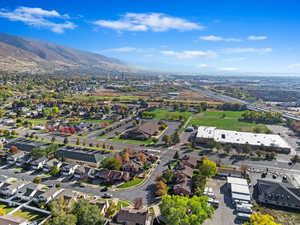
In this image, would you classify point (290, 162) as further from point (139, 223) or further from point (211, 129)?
point (139, 223)

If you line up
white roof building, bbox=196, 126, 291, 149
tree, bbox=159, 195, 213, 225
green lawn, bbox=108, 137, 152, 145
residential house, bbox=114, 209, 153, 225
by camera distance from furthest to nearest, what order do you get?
green lawn, bbox=108, 137, 152, 145 < white roof building, bbox=196, 126, 291, 149 < residential house, bbox=114, 209, 153, 225 < tree, bbox=159, 195, 213, 225

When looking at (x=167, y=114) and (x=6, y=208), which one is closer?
(x=6, y=208)

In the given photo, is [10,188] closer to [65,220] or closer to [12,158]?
[12,158]

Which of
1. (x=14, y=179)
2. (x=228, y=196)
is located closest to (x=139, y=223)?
(x=228, y=196)

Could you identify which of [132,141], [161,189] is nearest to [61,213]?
[161,189]

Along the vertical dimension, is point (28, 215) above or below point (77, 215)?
below

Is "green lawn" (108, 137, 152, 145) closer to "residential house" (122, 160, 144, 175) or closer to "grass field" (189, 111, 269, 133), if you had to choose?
"residential house" (122, 160, 144, 175)

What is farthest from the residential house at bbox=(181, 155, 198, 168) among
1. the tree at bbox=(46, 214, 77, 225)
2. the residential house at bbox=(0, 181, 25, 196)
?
the residential house at bbox=(0, 181, 25, 196)
